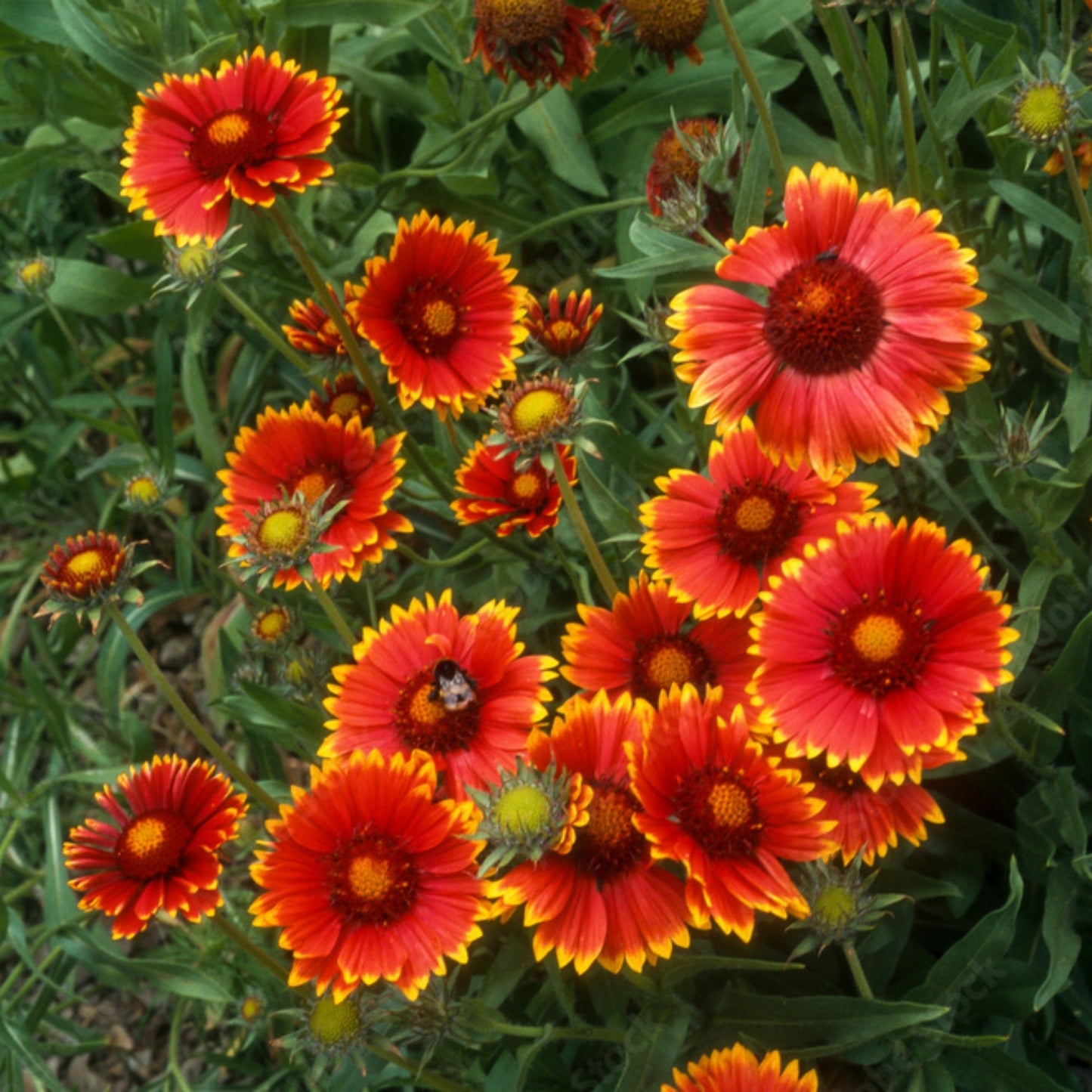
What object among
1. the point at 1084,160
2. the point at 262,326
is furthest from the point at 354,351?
the point at 1084,160

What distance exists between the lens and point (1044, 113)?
1.36 metres

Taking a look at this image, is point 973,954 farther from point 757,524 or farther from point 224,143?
point 224,143

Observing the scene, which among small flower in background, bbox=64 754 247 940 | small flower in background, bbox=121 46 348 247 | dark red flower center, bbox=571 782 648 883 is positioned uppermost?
small flower in background, bbox=121 46 348 247

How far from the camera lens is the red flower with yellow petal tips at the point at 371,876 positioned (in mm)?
1264

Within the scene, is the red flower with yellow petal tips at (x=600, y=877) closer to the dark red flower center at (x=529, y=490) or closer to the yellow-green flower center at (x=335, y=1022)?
the yellow-green flower center at (x=335, y=1022)

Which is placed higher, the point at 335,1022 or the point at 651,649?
the point at 651,649

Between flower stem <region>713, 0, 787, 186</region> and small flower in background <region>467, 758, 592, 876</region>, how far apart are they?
71cm

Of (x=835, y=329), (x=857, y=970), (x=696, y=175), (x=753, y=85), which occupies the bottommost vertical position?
(x=857, y=970)

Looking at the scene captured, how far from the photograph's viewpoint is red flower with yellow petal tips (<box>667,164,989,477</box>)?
128 centimetres

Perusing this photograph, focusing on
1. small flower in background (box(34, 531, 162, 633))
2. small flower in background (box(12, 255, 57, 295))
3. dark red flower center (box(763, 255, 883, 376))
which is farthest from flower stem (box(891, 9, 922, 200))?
small flower in background (box(12, 255, 57, 295))

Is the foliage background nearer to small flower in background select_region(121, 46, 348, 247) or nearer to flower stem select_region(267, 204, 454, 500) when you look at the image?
flower stem select_region(267, 204, 454, 500)

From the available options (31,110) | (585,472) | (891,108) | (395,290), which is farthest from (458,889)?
(31,110)

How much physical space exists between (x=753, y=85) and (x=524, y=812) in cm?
77

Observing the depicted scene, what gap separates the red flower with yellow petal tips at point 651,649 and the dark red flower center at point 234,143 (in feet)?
2.06
